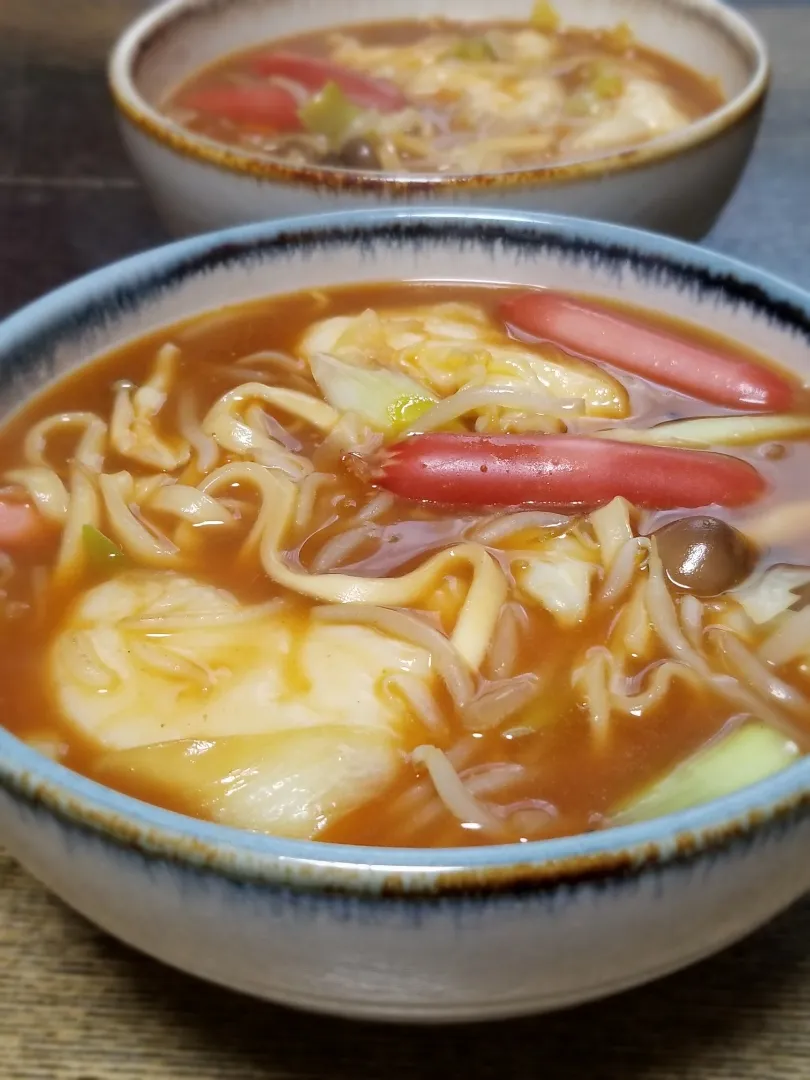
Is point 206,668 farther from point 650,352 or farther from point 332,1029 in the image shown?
point 650,352

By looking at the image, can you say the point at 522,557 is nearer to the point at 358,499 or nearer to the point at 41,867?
the point at 358,499

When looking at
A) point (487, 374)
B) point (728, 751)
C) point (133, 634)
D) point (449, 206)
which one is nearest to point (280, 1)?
point (449, 206)

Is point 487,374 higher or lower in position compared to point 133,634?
higher

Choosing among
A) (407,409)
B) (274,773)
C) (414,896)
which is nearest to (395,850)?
(414,896)

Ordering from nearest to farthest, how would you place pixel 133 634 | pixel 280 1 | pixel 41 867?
pixel 41 867, pixel 133 634, pixel 280 1

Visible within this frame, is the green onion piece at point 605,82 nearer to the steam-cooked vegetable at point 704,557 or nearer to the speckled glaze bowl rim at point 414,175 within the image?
the speckled glaze bowl rim at point 414,175

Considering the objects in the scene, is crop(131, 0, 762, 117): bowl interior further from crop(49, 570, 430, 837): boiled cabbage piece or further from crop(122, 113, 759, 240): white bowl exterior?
crop(49, 570, 430, 837): boiled cabbage piece
